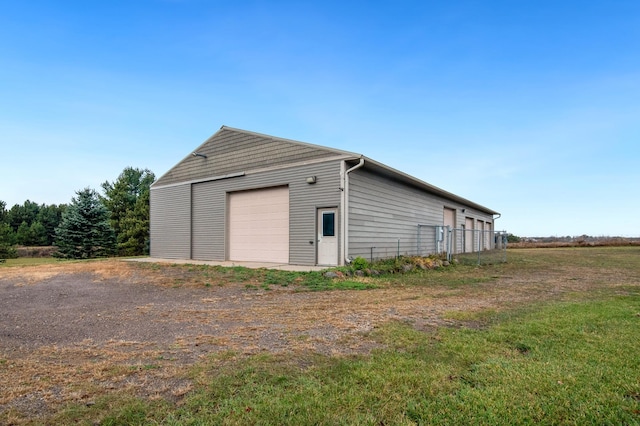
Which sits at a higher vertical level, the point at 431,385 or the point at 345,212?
the point at 345,212

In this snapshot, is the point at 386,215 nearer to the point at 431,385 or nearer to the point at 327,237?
the point at 327,237

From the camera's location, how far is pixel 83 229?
22.1 m

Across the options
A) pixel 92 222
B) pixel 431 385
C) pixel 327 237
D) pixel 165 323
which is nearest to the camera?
pixel 431 385

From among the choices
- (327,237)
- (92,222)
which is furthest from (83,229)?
(327,237)

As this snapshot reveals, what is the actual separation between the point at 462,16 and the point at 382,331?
38.6ft

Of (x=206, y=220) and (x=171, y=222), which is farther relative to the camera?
(x=171, y=222)

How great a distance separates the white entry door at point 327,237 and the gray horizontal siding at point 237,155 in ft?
6.54

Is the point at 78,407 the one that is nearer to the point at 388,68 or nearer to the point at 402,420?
the point at 402,420

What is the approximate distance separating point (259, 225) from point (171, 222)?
18.7 ft

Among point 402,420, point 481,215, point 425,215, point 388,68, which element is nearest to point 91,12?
point 388,68

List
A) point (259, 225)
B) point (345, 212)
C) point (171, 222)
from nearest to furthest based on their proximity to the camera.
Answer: point (345, 212) < point (259, 225) < point (171, 222)

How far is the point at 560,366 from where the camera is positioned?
2820 millimetres

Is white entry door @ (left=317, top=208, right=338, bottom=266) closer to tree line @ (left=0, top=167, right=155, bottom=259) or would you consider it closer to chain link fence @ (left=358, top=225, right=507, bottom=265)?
chain link fence @ (left=358, top=225, right=507, bottom=265)

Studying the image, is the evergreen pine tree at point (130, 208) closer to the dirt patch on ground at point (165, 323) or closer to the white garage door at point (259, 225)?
the white garage door at point (259, 225)
